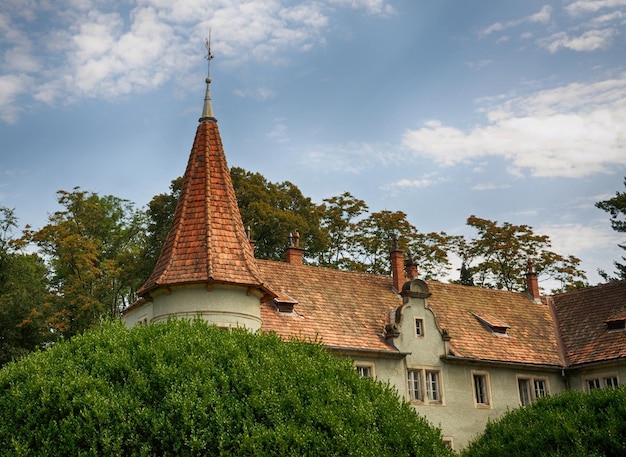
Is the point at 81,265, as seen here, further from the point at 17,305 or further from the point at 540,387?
the point at 540,387

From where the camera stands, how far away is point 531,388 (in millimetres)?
32125

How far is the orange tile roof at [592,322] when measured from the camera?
3206cm

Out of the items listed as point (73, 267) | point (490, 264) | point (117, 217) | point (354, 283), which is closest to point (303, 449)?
point (354, 283)

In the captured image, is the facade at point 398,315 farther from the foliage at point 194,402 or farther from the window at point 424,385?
the foliage at point 194,402

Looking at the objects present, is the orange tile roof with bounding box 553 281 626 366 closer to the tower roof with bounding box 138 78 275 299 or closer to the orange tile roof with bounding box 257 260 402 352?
the orange tile roof with bounding box 257 260 402 352

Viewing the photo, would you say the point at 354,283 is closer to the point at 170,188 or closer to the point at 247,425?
the point at 170,188

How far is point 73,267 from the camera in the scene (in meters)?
42.6

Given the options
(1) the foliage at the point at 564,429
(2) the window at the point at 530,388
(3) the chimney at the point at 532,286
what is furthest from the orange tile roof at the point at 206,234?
(3) the chimney at the point at 532,286

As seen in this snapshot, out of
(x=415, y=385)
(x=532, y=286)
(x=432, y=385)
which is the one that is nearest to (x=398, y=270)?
(x=432, y=385)

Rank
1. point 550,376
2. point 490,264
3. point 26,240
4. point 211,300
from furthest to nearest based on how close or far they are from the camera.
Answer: point 490,264
point 26,240
point 550,376
point 211,300

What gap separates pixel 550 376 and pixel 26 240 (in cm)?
2727

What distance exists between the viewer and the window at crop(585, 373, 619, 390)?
31.3m

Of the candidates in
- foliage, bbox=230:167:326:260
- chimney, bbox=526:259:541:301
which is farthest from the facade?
foliage, bbox=230:167:326:260

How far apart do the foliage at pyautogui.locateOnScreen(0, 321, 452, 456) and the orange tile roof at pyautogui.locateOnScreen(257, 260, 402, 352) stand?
12.9 m
